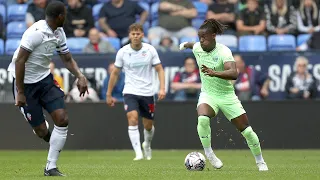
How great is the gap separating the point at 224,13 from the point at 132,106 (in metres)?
6.92

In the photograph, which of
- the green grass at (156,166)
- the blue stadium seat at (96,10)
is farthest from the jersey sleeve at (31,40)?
the blue stadium seat at (96,10)

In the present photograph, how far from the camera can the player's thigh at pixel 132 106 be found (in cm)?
1655

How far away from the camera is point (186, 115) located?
804 inches

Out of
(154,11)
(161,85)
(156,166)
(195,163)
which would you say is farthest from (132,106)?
(154,11)

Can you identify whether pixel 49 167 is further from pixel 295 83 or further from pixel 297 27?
pixel 297 27

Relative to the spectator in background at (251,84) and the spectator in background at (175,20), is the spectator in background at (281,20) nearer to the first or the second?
the spectator in background at (175,20)

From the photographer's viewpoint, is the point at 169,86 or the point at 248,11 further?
the point at 248,11

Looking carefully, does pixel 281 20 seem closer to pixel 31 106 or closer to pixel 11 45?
pixel 11 45

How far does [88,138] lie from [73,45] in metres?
2.95

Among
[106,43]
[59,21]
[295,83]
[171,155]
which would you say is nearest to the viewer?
[59,21]

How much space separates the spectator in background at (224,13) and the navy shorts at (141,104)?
6.40m

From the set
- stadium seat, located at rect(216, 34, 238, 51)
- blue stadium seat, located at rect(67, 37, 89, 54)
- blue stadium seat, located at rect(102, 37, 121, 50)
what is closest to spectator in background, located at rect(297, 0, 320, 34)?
stadium seat, located at rect(216, 34, 238, 51)

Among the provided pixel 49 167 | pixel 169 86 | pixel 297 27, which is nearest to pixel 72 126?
pixel 169 86

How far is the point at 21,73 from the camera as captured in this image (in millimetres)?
11102
